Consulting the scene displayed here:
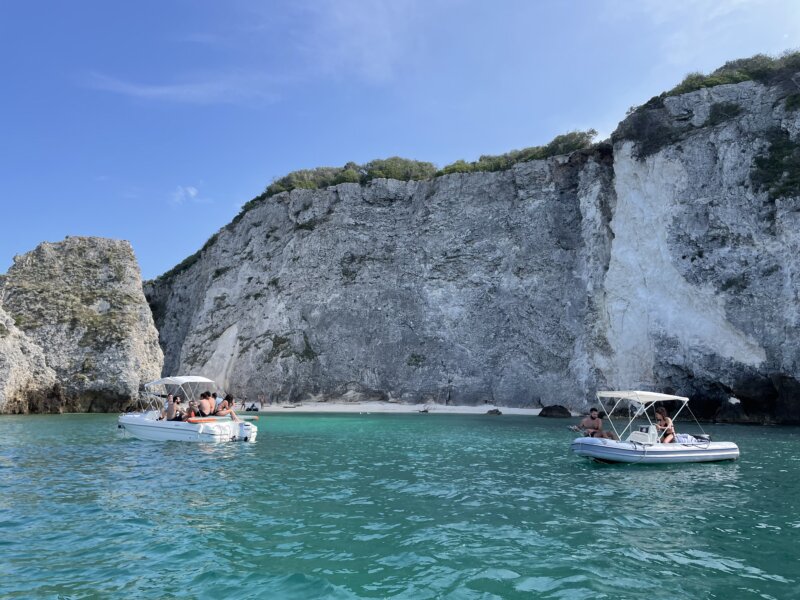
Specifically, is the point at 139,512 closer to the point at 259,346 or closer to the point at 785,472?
the point at 785,472

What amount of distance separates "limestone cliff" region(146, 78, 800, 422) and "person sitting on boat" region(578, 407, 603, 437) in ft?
77.3

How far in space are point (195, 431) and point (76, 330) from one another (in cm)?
2879

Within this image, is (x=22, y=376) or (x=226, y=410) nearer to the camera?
(x=226, y=410)

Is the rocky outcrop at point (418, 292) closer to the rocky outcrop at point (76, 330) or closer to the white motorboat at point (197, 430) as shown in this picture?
the rocky outcrop at point (76, 330)

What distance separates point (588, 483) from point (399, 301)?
4420 cm

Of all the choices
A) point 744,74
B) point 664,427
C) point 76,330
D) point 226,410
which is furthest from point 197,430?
point 744,74

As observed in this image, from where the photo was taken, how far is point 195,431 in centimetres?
2455

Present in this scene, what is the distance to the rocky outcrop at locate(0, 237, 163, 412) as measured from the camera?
141ft

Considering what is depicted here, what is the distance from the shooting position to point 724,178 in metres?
44.1

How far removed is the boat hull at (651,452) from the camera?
19766mm

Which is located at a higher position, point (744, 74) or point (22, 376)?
point (744, 74)

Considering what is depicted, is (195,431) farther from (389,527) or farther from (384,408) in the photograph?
(384,408)

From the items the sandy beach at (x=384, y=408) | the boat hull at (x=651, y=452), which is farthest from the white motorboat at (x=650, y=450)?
the sandy beach at (x=384, y=408)

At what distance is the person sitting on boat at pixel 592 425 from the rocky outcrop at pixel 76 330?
37.7 meters
